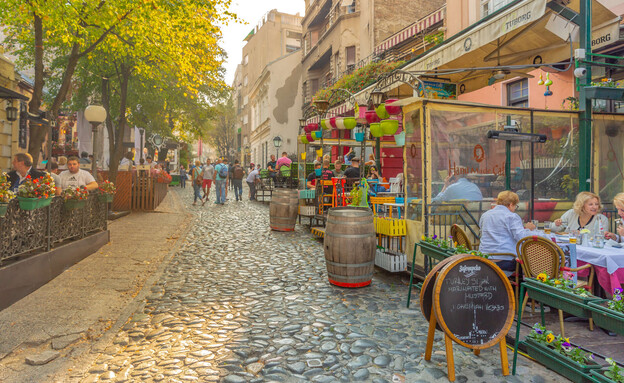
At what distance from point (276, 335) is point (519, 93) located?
41.6 ft

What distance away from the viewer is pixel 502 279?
11.6 feet

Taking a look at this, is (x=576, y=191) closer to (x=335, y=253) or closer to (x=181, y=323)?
(x=335, y=253)

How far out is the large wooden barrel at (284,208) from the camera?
10898mm

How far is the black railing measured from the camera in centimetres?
494

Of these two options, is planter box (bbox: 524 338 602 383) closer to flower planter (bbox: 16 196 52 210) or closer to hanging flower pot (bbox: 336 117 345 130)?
flower planter (bbox: 16 196 52 210)

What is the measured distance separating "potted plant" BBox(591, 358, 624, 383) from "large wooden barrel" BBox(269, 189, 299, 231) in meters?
8.63

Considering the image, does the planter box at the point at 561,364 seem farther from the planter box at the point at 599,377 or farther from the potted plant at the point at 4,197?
the potted plant at the point at 4,197

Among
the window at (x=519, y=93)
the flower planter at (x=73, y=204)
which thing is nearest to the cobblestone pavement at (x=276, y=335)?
the flower planter at (x=73, y=204)

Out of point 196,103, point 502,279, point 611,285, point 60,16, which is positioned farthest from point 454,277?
point 196,103

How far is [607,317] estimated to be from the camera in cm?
258

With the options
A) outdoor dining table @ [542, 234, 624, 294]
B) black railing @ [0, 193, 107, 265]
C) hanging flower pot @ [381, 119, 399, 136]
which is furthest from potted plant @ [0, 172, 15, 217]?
outdoor dining table @ [542, 234, 624, 294]

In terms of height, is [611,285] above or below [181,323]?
above

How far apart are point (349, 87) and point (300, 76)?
19511mm

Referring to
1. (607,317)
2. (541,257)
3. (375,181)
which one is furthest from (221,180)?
(607,317)
